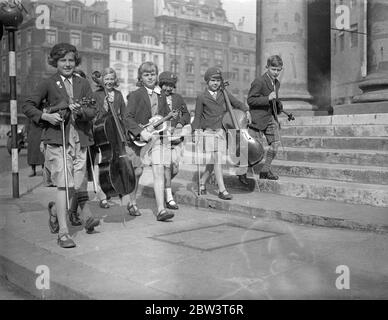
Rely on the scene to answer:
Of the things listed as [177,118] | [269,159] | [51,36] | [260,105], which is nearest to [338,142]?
[269,159]

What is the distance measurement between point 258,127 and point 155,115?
6.43 feet

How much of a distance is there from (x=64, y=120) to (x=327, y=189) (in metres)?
3.64

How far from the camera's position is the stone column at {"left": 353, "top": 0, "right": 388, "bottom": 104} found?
374 inches

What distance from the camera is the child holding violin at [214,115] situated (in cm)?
734

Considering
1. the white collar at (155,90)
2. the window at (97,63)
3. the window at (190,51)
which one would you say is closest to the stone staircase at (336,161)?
the white collar at (155,90)

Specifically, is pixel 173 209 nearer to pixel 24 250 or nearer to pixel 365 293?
pixel 24 250

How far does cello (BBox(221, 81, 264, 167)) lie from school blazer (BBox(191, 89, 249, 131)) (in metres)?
0.09

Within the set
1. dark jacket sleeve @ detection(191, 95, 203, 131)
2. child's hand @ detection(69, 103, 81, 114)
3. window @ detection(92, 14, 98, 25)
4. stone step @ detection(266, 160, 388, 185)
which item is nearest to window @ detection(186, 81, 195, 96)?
window @ detection(92, 14, 98, 25)

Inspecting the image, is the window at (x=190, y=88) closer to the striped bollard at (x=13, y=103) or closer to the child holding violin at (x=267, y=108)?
the striped bollard at (x=13, y=103)

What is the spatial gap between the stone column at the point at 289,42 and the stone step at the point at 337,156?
279 cm

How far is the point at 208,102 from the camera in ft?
24.4

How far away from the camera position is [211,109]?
742 centimetres

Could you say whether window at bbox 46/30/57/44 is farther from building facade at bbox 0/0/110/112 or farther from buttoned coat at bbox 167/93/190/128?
buttoned coat at bbox 167/93/190/128
